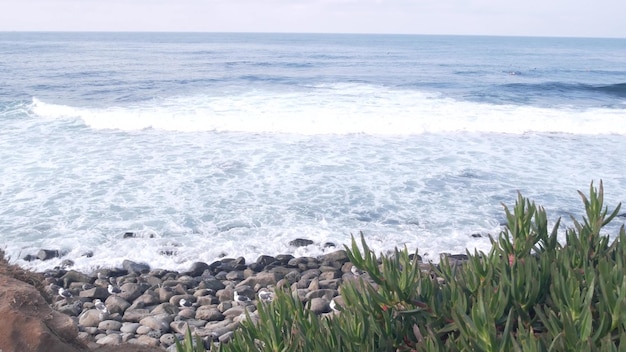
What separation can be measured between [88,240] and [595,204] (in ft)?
22.9

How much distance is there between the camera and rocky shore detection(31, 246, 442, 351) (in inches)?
228

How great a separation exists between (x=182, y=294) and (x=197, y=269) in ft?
2.43

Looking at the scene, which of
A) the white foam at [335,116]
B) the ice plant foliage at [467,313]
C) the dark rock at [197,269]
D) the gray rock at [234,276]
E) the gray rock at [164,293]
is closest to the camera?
the ice plant foliage at [467,313]

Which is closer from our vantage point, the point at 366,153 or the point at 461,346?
the point at 461,346

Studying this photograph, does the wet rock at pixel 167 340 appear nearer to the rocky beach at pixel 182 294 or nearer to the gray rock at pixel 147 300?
the rocky beach at pixel 182 294

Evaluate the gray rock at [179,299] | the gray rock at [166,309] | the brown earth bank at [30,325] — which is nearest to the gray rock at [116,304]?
the gray rock at [166,309]

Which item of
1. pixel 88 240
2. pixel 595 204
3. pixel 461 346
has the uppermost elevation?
pixel 595 204

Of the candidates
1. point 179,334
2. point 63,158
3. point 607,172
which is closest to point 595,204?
point 179,334

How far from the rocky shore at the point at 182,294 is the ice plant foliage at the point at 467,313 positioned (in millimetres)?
2992

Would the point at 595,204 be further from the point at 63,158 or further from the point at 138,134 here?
the point at 138,134

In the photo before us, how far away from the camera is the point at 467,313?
2289mm

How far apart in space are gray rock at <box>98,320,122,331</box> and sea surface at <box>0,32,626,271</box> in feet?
5.16

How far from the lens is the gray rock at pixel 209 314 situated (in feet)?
19.9

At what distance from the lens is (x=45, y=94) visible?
2339 centimetres
